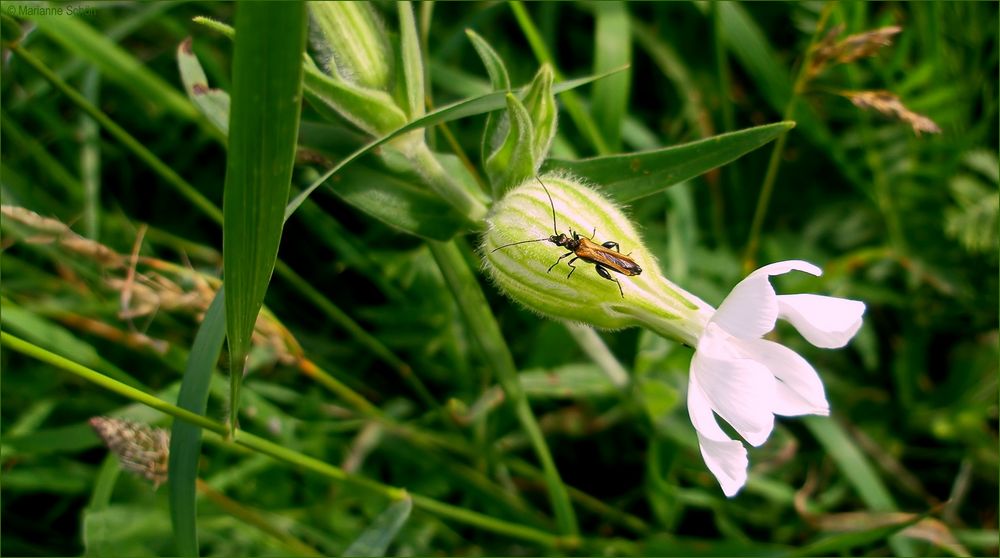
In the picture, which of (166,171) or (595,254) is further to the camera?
(166,171)

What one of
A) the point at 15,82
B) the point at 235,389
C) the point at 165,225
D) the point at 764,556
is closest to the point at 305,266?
the point at 165,225

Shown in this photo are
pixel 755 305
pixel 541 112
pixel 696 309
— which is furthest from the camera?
pixel 541 112

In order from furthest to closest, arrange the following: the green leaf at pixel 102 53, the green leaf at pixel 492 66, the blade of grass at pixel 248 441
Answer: the green leaf at pixel 102 53, the green leaf at pixel 492 66, the blade of grass at pixel 248 441

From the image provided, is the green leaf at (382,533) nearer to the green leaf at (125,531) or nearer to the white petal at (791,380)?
the green leaf at (125,531)

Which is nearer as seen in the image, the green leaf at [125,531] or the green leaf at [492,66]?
the green leaf at [492,66]

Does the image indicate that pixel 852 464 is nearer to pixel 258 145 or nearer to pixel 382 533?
pixel 382 533

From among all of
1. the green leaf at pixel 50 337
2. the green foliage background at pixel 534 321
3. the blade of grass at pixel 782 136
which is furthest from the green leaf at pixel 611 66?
the green leaf at pixel 50 337

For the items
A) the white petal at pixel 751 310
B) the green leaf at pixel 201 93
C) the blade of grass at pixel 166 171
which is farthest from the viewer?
the blade of grass at pixel 166 171

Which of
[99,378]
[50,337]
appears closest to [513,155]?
[99,378]
